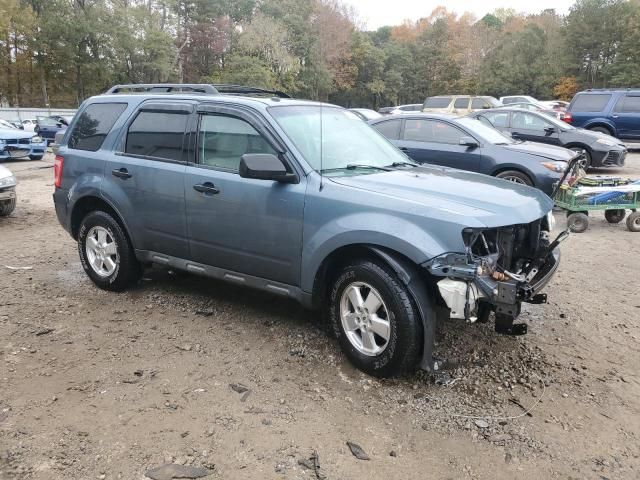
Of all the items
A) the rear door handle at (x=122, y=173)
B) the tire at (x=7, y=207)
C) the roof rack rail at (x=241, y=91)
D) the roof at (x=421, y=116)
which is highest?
the roof rack rail at (x=241, y=91)

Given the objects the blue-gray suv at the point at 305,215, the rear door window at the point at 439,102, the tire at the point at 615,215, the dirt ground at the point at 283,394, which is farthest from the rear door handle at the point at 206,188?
the rear door window at the point at 439,102

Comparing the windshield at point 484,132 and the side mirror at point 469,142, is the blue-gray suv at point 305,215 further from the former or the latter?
the windshield at point 484,132

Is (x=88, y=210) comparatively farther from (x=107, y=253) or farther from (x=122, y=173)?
(x=122, y=173)

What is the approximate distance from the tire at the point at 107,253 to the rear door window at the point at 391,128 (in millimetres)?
5773

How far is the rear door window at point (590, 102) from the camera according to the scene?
16391mm

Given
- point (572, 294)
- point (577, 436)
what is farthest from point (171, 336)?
point (572, 294)

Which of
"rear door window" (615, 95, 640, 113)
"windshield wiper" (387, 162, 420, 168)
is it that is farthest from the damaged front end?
"rear door window" (615, 95, 640, 113)

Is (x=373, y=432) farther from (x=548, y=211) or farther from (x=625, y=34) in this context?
(x=625, y=34)

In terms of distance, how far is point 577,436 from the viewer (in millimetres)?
3012

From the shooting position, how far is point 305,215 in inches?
148

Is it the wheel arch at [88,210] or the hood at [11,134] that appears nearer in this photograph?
the wheel arch at [88,210]

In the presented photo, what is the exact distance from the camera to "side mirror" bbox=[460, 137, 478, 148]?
28.4 ft

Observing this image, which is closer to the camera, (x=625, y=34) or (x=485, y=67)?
(x=625, y=34)

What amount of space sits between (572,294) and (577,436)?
2.48m
